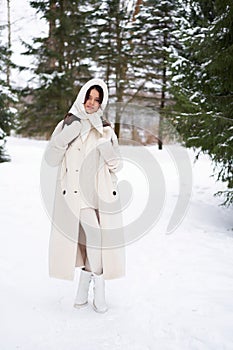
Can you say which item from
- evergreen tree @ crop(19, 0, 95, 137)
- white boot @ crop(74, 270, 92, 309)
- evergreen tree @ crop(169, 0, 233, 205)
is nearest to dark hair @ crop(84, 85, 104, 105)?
white boot @ crop(74, 270, 92, 309)

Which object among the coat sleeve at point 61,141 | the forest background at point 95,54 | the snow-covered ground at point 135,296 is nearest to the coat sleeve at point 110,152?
the coat sleeve at point 61,141

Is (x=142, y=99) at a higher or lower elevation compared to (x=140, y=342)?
higher

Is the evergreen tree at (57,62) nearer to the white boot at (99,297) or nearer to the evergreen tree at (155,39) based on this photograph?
the evergreen tree at (155,39)

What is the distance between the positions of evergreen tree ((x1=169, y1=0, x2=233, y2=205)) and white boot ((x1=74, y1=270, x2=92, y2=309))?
2865mm

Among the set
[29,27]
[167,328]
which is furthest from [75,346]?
[29,27]

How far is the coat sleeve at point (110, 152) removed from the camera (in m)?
2.50

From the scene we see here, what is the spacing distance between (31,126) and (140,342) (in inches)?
605

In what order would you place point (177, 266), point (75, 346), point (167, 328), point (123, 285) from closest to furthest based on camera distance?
point (75, 346), point (167, 328), point (123, 285), point (177, 266)

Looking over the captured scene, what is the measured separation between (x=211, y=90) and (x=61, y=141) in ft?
12.7

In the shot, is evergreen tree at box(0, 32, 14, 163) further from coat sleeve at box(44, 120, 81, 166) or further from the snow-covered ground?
coat sleeve at box(44, 120, 81, 166)

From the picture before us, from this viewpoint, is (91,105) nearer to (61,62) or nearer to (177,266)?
(177,266)

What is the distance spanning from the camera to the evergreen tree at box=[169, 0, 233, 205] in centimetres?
486

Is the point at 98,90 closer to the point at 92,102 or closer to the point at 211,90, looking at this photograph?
the point at 92,102

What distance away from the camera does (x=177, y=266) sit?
12.1 feet
